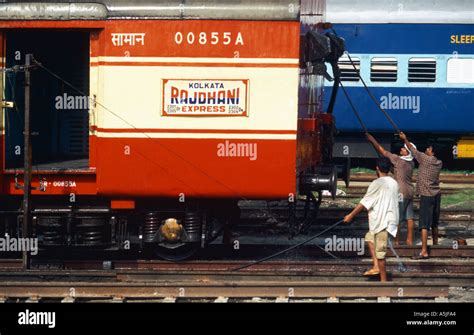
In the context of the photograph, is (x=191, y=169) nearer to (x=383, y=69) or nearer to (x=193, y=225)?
(x=193, y=225)

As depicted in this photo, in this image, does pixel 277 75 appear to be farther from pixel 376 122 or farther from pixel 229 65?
Answer: pixel 376 122

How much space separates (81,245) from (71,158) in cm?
180

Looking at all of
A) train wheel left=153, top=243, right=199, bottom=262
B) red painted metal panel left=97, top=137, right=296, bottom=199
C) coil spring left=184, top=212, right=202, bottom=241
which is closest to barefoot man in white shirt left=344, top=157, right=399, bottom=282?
red painted metal panel left=97, top=137, right=296, bottom=199

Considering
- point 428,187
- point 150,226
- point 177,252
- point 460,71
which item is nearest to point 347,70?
point 460,71

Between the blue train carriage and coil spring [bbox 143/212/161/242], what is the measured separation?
33.0 ft

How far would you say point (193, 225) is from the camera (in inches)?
529

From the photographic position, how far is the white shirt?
12.4m

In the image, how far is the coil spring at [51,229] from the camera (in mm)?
13438

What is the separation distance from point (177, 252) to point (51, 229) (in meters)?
1.68

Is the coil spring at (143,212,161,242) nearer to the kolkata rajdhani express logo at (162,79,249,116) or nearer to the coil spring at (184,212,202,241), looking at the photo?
the coil spring at (184,212,202,241)

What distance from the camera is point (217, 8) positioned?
502 inches
